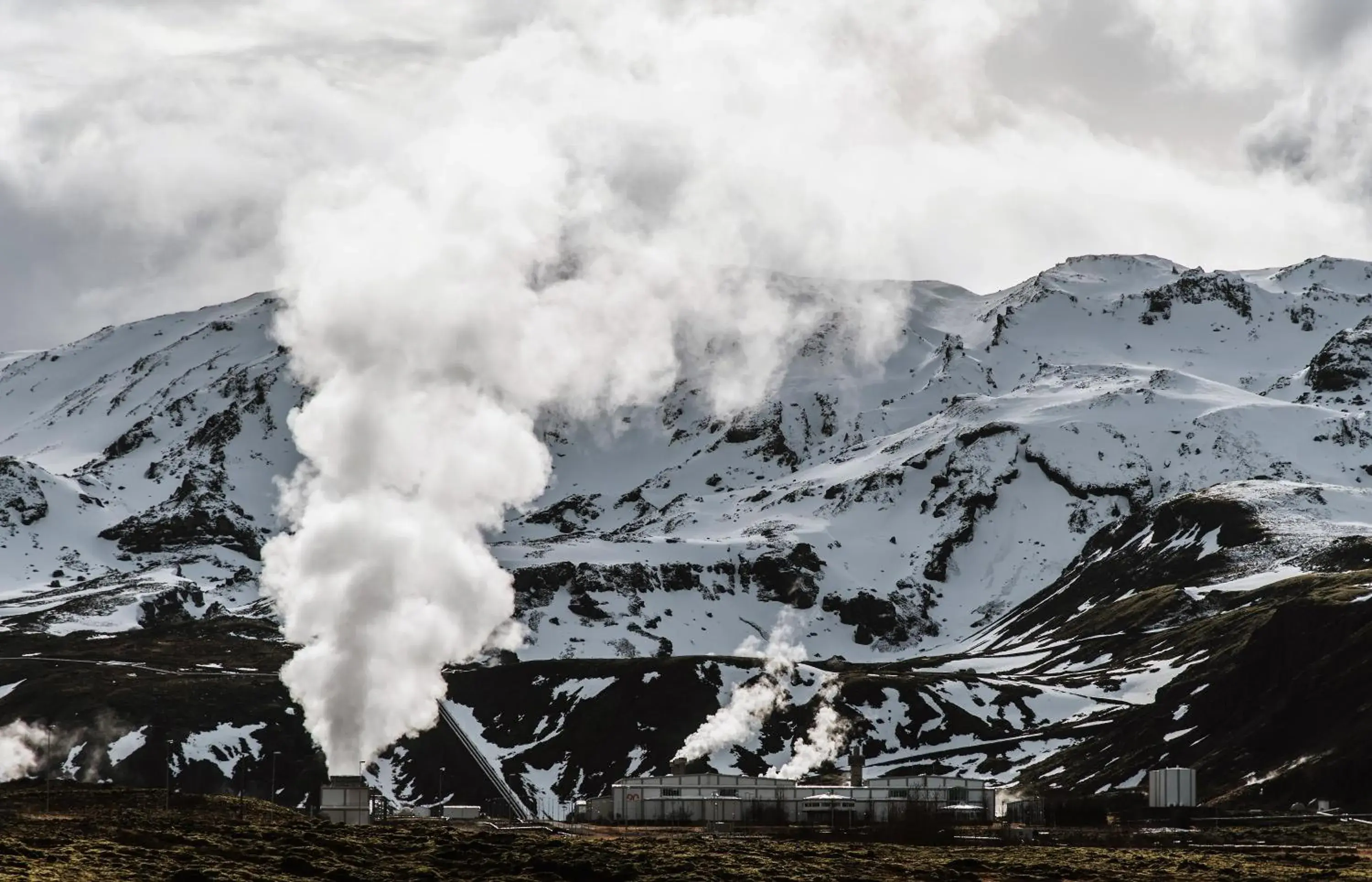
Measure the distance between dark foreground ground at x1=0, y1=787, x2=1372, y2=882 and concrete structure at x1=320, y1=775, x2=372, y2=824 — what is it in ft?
30.5

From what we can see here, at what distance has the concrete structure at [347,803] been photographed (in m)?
167

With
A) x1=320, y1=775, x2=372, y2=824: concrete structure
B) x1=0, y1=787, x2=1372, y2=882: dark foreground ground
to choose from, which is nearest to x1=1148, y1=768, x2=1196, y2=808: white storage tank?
x1=0, y1=787, x2=1372, y2=882: dark foreground ground

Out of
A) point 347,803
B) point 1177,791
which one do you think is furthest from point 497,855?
point 1177,791

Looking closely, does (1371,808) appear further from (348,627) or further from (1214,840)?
(348,627)

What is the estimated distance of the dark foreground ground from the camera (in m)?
102

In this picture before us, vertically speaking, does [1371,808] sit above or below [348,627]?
below

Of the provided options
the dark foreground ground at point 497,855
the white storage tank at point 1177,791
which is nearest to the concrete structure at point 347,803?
the dark foreground ground at point 497,855

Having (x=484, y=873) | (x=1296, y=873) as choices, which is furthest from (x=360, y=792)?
(x=1296, y=873)

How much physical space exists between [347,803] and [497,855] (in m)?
53.9

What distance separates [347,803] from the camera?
16962 centimetres

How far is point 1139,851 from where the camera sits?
14112cm

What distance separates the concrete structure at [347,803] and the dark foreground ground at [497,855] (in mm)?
9303

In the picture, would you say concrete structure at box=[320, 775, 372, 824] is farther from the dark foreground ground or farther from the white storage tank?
the white storage tank

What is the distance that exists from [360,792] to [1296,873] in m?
88.4
